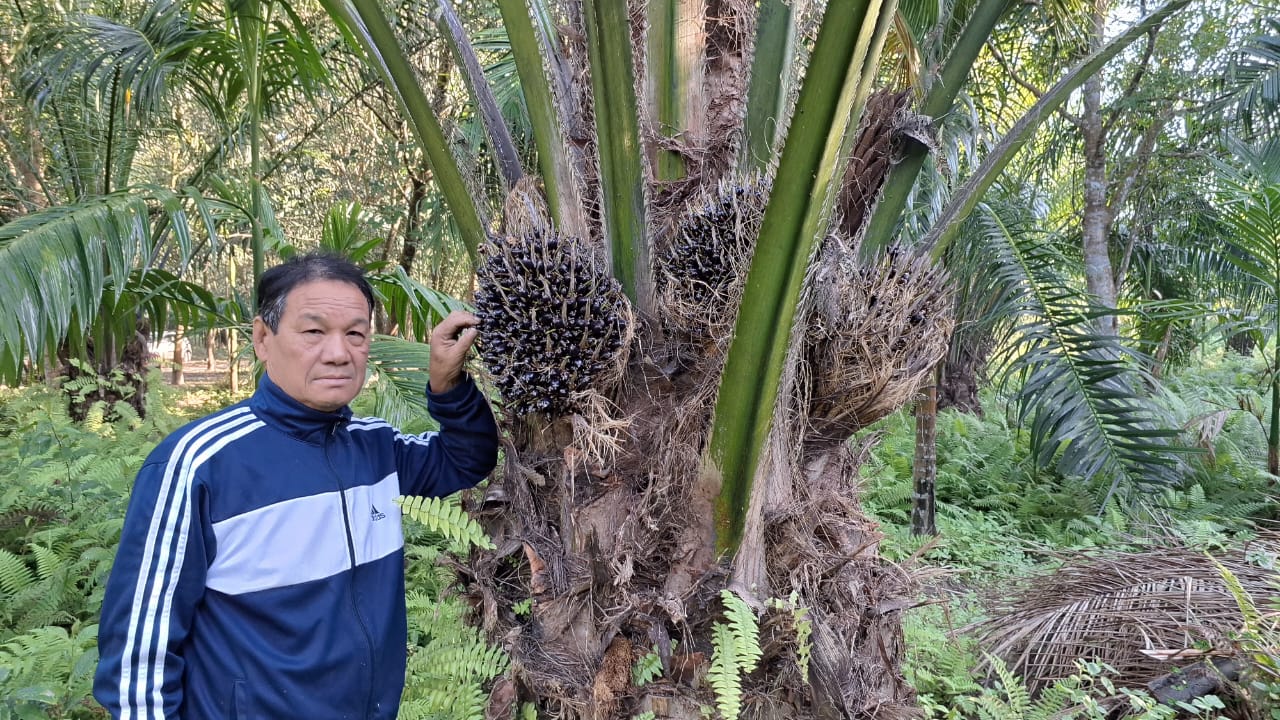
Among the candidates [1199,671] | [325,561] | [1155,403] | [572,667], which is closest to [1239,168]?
[1155,403]

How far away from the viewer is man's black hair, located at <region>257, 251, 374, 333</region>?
1.63 meters

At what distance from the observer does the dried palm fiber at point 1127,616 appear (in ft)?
9.14

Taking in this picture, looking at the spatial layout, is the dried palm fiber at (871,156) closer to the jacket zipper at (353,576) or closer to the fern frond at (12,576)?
the jacket zipper at (353,576)

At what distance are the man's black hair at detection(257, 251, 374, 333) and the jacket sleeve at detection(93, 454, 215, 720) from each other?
0.43 metres

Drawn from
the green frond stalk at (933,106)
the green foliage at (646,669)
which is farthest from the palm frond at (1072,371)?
the green foliage at (646,669)

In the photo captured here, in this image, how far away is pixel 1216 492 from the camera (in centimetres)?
531

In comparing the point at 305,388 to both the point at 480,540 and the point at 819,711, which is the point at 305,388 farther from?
the point at 819,711

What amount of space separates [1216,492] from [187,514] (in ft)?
21.7

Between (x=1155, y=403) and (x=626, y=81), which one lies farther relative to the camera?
(x=1155, y=403)

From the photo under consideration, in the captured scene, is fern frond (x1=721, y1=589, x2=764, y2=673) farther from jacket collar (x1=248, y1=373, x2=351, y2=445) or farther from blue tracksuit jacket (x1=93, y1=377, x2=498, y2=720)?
jacket collar (x1=248, y1=373, x2=351, y2=445)

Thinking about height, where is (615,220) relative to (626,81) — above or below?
below

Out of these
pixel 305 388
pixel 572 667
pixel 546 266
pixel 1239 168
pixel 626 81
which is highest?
pixel 1239 168

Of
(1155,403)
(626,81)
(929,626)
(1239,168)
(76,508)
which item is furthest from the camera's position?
(1239,168)

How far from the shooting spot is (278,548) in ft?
4.83
